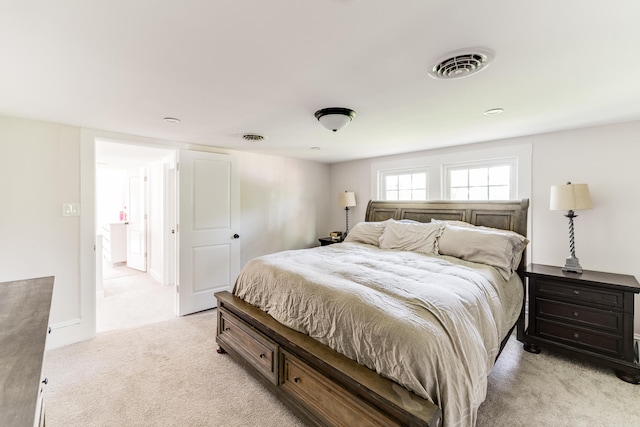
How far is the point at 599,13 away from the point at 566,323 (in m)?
2.39

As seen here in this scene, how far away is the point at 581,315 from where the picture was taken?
7.68 ft

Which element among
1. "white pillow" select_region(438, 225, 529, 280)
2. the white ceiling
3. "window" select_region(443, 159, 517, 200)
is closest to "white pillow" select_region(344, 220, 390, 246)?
"white pillow" select_region(438, 225, 529, 280)

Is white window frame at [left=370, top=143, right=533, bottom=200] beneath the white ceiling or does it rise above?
beneath

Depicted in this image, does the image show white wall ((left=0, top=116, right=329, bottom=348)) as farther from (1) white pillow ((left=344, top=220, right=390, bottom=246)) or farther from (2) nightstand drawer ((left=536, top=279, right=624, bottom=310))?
(2) nightstand drawer ((left=536, top=279, right=624, bottom=310))

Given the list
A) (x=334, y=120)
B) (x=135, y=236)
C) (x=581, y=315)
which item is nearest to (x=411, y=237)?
(x=581, y=315)

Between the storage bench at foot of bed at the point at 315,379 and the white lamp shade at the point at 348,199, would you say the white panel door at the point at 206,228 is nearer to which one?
the storage bench at foot of bed at the point at 315,379

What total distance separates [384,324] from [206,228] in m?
2.85

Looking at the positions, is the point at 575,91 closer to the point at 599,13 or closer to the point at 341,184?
the point at 599,13

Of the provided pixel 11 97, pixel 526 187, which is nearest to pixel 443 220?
pixel 526 187

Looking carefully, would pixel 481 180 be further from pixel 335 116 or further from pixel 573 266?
pixel 335 116

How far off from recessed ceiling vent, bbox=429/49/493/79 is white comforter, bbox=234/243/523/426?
1.29m

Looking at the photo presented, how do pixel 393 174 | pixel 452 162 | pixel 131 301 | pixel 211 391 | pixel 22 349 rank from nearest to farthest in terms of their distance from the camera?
pixel 22 349
pixel 211 391
pixel 452 162
pixel 131 301
pixel 393 174

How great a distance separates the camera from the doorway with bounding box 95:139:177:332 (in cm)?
361

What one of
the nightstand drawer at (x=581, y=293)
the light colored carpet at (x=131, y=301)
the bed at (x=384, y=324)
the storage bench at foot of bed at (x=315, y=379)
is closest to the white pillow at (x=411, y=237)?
the bed at (x=384, y=324)
